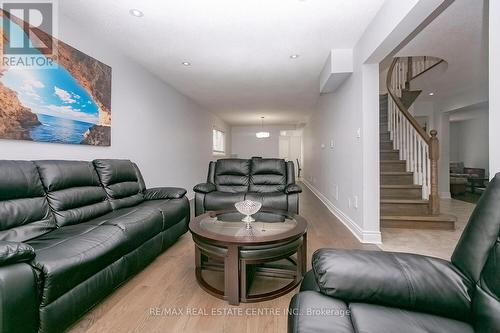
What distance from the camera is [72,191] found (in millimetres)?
2023

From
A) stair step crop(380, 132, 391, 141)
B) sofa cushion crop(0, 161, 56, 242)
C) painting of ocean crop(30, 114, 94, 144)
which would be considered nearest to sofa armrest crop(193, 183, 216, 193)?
painting of ocean crop(30, 114, 94, 144)

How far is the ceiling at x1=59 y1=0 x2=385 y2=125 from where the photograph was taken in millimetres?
2195

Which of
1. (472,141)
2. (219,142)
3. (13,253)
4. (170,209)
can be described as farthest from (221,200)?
(472,141)

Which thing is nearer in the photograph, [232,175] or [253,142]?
[232,175]

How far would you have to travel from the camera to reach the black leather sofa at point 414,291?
0.78m

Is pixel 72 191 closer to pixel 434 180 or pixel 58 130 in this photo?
pixel 58 130

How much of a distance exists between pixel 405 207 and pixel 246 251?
292cm

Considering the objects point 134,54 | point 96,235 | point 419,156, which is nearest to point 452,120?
point 419,156

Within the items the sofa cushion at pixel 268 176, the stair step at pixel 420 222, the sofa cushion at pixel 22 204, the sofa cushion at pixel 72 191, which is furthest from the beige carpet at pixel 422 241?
the sofa cushion at pixel 22 204

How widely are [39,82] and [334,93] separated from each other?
12.9ft

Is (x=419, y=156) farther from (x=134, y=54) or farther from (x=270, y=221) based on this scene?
(x=134, y=54)

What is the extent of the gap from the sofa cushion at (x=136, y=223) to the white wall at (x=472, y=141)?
911 cm

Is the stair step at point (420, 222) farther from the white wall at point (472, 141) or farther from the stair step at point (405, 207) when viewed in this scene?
the white wall at point (472, 141)

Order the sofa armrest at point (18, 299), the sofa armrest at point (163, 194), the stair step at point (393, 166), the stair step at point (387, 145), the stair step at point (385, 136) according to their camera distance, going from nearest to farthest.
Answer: the sofa armrest at point (18, 299) → the sofa armrest at point (163, 194) → the stair step at point (393, 166) → the stair step at point (387, 145) → the stair step at point (385, 136)
